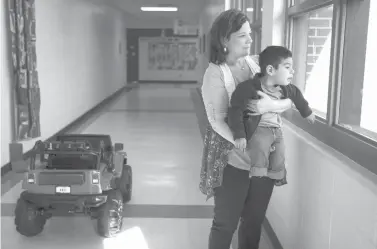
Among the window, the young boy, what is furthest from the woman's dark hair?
the window

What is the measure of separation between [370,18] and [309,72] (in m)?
1.02

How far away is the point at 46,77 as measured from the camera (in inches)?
233

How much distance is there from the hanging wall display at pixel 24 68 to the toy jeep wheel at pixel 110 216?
232 cm

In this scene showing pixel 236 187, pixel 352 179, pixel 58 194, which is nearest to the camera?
pixel 352 179

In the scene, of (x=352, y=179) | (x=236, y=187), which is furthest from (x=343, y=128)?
(x=236, y=187)

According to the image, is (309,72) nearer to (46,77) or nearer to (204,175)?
(204,175)

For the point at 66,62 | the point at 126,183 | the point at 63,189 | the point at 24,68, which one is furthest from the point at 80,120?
the point at 63,189

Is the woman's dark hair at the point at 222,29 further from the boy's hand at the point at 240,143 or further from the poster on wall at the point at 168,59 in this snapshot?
the poster on wall at the point at 168,59

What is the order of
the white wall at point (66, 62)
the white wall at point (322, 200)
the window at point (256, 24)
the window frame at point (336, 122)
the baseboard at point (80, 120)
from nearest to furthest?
the white wall at point (322, 200), the window frame at point (336, 122), the window at point (256, 24), the baseboard at point (80, 120), the white wall at point (66, 62)

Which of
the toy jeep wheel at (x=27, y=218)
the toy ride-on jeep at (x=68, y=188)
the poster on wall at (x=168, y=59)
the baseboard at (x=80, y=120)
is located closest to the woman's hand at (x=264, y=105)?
the toy ride-on jeep at (x=68, y=188)

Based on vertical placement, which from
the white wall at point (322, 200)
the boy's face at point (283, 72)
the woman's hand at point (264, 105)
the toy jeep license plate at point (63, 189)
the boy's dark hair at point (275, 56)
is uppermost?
the boy's dark hair at point (275, 56)

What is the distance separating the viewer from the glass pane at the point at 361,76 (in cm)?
185

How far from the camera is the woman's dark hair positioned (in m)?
1.81

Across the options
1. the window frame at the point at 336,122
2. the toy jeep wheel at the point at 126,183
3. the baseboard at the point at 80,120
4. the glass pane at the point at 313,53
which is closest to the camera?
the window frame at the point at 336,122
